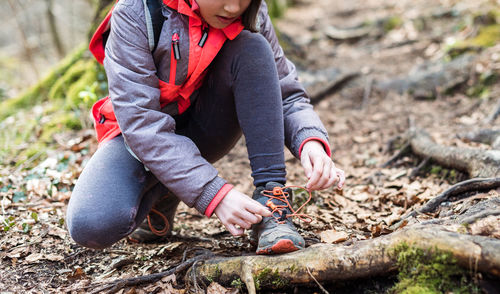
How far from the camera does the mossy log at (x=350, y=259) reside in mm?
1383

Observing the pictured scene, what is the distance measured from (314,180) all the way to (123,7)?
1.20 m

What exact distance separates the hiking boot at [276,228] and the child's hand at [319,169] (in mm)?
168

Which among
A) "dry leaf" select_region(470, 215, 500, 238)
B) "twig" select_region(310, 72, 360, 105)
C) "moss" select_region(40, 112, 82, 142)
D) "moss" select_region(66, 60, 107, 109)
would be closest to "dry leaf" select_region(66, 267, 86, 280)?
"dry leaf" select_region(470, 215, 500, 238)

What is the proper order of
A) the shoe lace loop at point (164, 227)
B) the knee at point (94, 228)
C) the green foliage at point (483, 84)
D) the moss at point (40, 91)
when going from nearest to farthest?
the knee at point (94, 228) → the shoe lace loop at point (164, 227) → the green foliage at point (483, 84) → the moss at point (40, 91)

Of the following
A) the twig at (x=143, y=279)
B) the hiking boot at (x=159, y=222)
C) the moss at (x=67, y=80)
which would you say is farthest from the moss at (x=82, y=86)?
the twig at (x=143, y=279)

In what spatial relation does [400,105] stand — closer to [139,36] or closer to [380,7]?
[139,36]

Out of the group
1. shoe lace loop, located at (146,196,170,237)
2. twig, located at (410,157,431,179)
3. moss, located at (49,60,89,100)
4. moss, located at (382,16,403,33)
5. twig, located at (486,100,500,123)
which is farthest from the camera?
moss, located at (382,16,403,33)

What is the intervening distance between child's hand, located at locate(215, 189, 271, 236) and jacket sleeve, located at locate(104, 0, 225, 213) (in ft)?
0.22

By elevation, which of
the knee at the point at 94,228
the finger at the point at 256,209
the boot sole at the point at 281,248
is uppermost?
the finger at the point at 256,209

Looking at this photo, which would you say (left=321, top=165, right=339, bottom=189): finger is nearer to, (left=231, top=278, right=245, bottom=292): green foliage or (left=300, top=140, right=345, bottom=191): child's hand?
(left=300, top=140, right=345, bottom=191): child's hand

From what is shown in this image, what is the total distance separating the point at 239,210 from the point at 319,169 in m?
0.42

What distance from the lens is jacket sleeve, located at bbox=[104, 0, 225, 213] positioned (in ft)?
5.68

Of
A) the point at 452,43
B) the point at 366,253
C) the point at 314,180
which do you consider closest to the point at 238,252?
the point at 314,180

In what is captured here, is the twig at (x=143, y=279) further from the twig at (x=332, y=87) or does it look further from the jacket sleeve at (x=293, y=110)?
the twig at (x=332, y=87)
